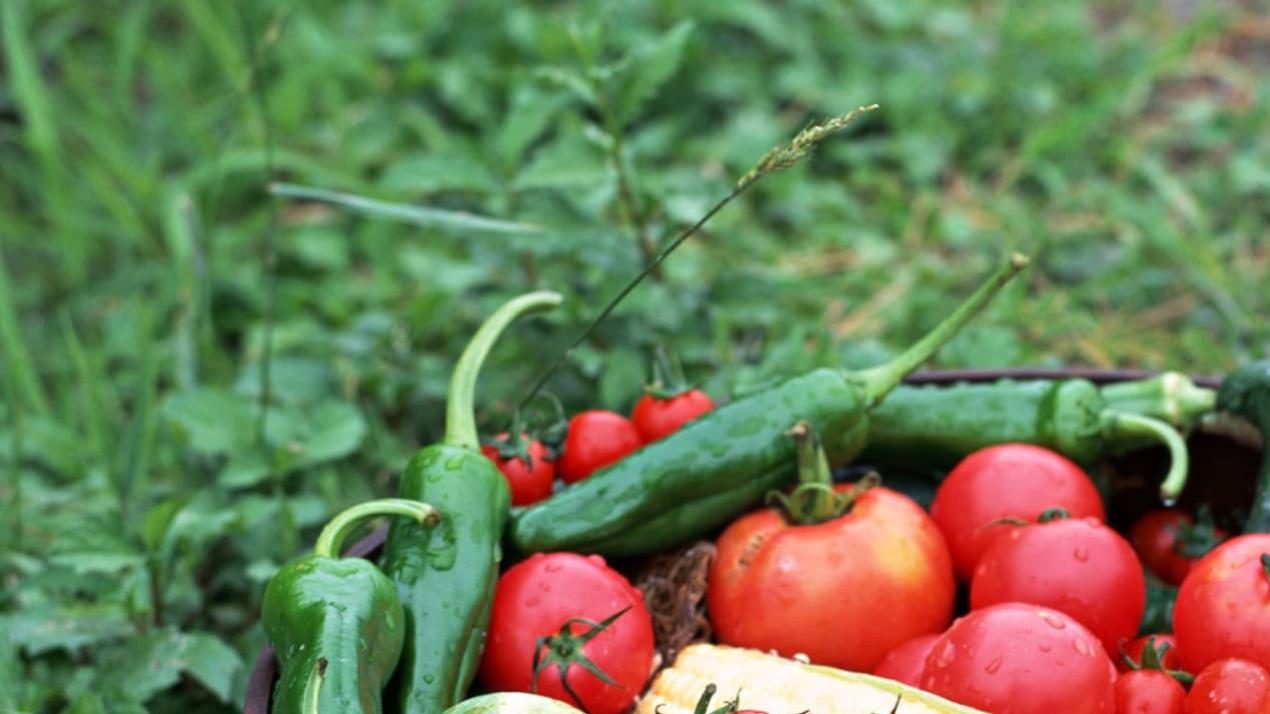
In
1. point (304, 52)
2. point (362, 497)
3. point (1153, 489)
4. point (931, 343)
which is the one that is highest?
point (304, 52)

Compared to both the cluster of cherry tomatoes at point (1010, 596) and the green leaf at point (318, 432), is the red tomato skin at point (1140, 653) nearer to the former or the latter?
the cluster of cherry tomatoes at point (1010, 596)

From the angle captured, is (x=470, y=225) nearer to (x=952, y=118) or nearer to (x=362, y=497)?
(x=362, y=497)

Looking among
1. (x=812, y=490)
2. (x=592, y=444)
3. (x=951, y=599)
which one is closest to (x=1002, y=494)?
(x=951, y=599)

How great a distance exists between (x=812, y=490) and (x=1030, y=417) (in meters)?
0.41

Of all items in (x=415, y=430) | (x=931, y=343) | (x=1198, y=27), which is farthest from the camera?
(x=1198, y=27)

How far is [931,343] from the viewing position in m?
2.07

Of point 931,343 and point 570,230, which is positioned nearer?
point 931,343

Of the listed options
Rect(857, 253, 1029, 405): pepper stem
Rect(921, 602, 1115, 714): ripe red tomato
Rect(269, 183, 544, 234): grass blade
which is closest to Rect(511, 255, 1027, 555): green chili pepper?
Rect(857, 253, 1029, 405): pepper stem

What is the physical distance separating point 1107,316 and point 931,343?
66.6 inches

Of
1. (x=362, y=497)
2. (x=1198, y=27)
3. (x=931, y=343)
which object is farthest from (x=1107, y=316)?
(x=362, y=497)

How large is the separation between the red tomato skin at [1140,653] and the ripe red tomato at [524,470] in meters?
0.84

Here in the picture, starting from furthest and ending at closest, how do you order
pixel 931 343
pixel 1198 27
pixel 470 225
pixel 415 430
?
pixel 1198 27
pixel 415 430
pixel 470 225
pixel 931 343

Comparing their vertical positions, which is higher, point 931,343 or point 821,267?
point 931,343

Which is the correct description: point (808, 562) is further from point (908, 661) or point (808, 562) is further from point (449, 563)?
point (449, 563)
